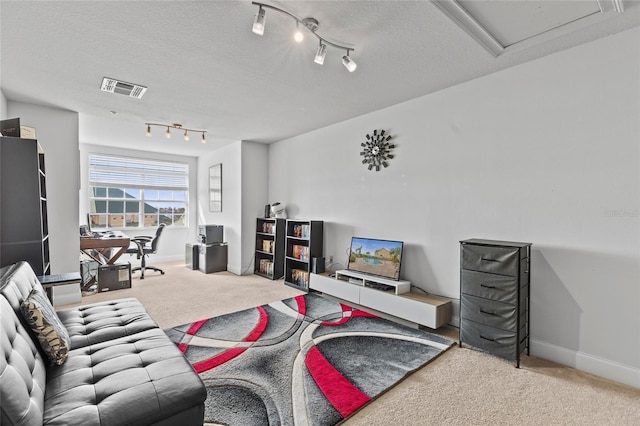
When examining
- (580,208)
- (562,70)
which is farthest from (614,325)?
(562,70)

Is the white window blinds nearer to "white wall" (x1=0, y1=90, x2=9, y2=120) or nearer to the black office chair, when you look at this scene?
the black office chair

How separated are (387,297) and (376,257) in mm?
566

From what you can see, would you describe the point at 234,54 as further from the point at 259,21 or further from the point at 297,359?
the point at 297,359

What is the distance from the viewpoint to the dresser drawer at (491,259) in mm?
2404

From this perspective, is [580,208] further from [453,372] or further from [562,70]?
[453,372]

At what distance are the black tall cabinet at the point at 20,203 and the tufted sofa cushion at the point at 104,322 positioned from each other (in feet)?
3.04

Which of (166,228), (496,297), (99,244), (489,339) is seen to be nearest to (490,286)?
(496,297)

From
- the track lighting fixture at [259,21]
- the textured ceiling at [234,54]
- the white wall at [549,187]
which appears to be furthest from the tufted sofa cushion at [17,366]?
the white wall at [549,187]

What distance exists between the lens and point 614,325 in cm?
224

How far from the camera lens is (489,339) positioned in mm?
2518

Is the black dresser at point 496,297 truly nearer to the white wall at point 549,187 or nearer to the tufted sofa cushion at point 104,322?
the white wall at point 549,187

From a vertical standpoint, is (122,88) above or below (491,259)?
above

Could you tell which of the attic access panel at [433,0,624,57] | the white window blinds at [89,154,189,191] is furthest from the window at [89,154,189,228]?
the attic access panel at [433,0,624,57]

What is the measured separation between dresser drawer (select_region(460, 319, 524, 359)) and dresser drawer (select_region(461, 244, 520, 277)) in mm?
482
